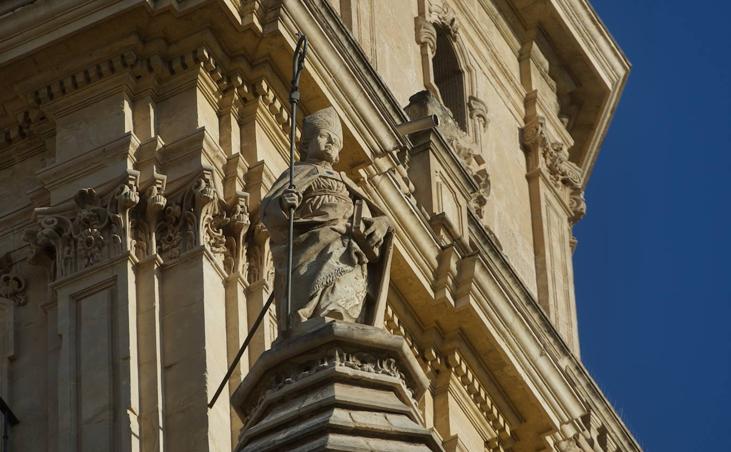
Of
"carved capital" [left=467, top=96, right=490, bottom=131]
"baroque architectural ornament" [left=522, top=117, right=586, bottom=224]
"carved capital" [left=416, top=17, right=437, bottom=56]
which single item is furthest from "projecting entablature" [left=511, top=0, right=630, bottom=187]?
"carved capital" [left=416, top=17, right=437, bottom=56]

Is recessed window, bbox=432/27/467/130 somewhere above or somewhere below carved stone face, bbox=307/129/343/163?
above

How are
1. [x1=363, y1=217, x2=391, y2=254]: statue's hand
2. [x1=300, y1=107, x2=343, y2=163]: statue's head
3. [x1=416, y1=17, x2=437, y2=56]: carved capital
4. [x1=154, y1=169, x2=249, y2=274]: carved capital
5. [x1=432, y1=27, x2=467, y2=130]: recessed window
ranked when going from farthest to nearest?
[x1=432, y1=27, x2=467, y2=130]: recessed window → [x1=416, y1=17, x2=437, y2=56]: carved capital → [x1=154, y1=169, x2=249, y2=274]: carved capital → [x1=300, y1=107, x2=343, y2=163]: statue's head → [x1=363, y1=217, x2=391, y2=254]: statue's hand

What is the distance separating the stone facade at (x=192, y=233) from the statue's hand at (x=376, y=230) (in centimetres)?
291

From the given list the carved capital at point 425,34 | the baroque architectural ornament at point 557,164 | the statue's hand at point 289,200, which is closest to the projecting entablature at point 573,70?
the baroque architectural ornament at point 557,164

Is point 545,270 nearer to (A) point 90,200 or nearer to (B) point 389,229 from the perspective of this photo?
(A) point 90,200

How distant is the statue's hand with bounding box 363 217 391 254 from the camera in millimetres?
25969

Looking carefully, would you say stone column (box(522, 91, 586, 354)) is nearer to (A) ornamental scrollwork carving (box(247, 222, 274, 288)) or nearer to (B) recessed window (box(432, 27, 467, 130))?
(B) recessed window (box(432, 27, 467, 130))

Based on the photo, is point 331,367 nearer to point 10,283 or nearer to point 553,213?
point 10,283

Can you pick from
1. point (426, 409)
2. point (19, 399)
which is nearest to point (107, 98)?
point (19, 399)

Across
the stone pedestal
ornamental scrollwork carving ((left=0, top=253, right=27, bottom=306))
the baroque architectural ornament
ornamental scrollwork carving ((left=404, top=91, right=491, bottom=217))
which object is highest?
the baroque architectural ornament

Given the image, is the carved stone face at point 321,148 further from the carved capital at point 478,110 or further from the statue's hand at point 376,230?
the carved capital at point 478,110

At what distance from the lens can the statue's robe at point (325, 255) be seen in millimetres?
25219

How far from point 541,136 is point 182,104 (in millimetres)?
11174

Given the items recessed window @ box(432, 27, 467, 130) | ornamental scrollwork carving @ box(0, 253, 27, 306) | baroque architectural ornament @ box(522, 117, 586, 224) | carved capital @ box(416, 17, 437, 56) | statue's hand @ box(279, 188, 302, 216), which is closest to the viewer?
statue's hand @ box(279, 188, 302, 216)
